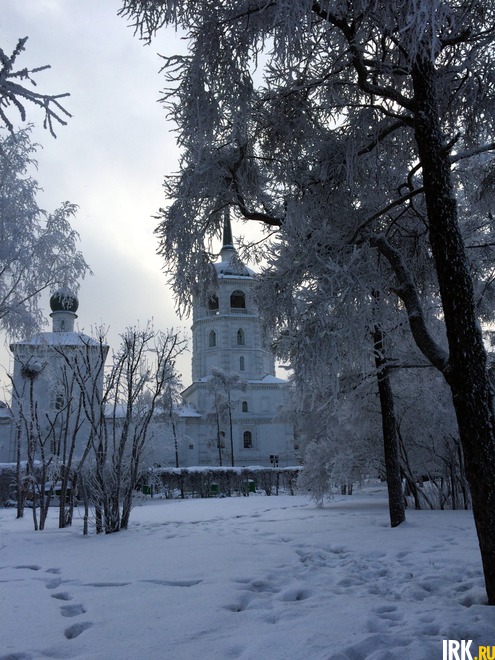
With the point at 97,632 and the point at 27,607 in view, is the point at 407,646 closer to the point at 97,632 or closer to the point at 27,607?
the point at 97,632

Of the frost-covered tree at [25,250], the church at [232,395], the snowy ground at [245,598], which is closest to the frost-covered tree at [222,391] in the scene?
the church at [232,395]

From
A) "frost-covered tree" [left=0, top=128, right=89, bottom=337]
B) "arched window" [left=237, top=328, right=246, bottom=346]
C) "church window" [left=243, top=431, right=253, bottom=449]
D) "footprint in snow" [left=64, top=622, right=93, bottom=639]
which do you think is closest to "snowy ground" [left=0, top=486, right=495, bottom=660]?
"footprint in snow" [left=64, top=622, right=93, bottom=639]

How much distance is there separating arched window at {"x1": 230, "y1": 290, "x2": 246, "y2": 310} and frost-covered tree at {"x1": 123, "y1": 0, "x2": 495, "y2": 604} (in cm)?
4442

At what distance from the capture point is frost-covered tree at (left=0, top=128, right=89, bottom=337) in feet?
37.0

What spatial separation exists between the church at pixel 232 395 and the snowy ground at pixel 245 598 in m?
39.2

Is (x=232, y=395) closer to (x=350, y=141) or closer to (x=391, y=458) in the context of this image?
(x=391, y=458)

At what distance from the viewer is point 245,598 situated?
4.09m

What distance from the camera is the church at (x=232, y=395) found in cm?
4781

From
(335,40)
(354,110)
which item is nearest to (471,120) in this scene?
(354,110)

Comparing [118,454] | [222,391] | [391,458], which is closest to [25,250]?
[118,454]

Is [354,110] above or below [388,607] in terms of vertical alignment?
above

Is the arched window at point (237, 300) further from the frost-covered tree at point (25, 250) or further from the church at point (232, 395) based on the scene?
the frost-covered tree at point (25, 250)

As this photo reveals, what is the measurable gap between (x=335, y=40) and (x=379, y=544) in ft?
19.5

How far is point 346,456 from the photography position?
12.6 metres
